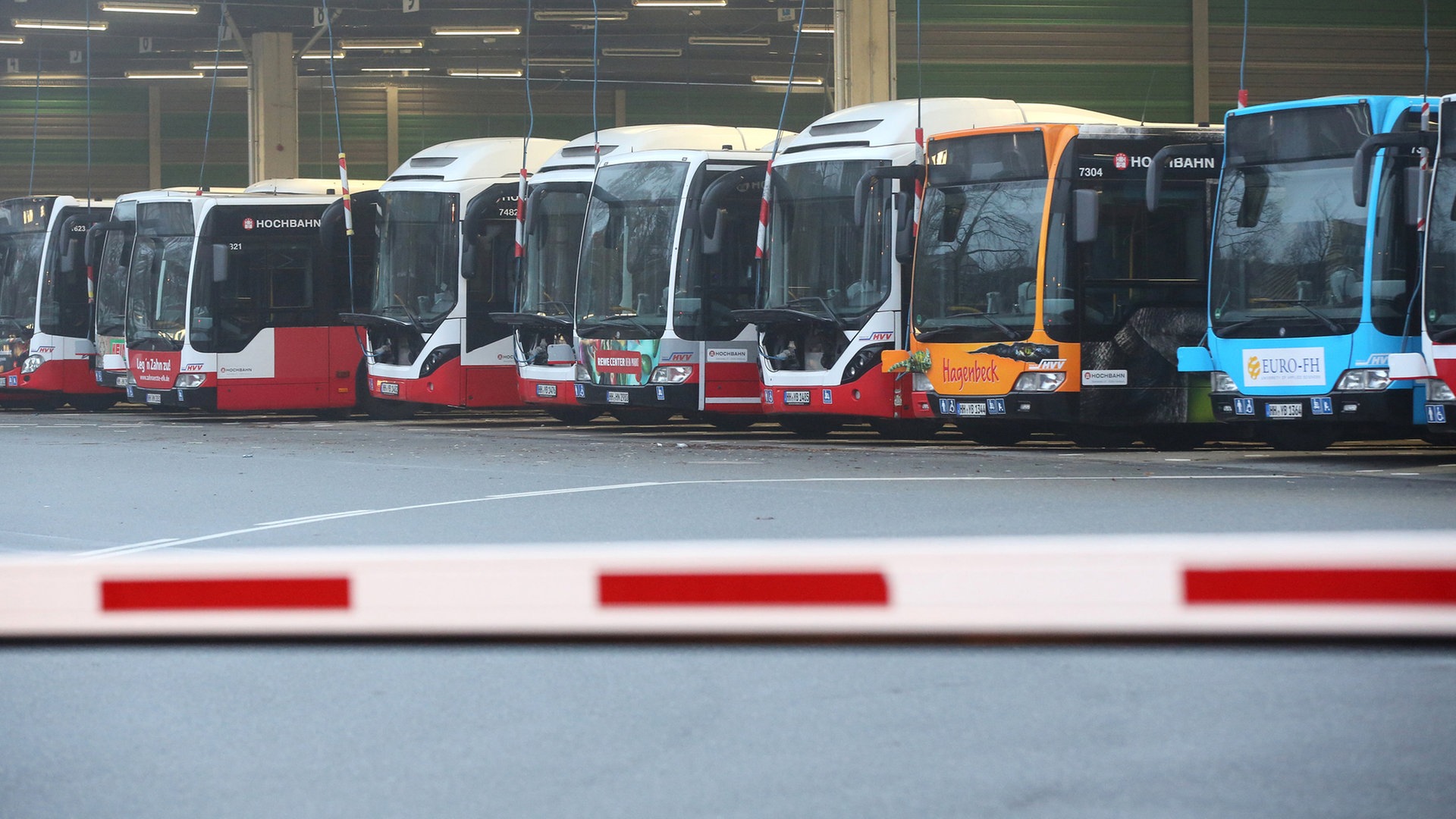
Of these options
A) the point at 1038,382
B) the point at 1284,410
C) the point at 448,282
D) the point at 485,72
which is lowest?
the point at 1284,410

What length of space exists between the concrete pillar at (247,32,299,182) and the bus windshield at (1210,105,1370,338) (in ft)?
82.7

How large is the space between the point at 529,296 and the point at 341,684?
55.7 feet

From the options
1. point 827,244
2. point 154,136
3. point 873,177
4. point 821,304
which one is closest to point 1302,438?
point 873,177

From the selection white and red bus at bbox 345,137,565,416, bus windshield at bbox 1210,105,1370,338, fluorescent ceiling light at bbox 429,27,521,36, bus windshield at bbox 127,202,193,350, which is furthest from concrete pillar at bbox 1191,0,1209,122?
bus windshield at bbox 127,202,193,350

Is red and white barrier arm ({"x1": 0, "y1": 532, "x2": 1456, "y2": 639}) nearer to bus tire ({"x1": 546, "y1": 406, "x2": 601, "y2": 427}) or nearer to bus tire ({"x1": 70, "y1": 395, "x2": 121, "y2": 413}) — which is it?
bus tire ({"x1": 546, "y1": 406, "x2": 601, "y2": 427})

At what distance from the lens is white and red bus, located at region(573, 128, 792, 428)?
21.6 metres

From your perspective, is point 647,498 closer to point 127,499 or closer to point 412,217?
point 127,499

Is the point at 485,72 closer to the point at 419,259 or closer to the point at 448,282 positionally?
the point at 419,259

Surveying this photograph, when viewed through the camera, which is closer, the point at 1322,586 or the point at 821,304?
the point at 1322,586

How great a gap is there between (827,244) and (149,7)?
75.6 ft

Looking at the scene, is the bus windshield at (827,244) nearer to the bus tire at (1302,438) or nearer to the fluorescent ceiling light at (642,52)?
the bus tire at (1302,438)

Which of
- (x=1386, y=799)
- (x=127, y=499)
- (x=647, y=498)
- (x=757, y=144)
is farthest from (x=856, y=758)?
(x=757, y=144)

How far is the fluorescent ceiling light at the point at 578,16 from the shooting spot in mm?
40875

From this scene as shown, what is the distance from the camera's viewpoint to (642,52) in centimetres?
4644
